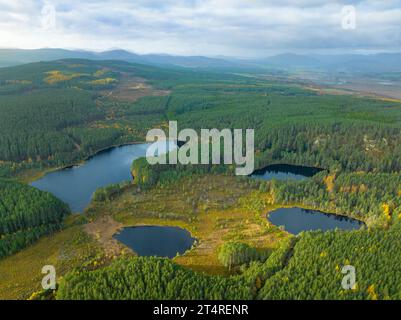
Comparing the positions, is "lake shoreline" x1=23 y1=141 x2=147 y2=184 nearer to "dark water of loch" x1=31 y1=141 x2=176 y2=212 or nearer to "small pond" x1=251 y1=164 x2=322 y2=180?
"dark water of loch" x1=31 y1=141 x2=176 y2=212

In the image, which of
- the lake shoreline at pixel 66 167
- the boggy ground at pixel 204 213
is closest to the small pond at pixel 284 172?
the boggy ground at pixel 204 213

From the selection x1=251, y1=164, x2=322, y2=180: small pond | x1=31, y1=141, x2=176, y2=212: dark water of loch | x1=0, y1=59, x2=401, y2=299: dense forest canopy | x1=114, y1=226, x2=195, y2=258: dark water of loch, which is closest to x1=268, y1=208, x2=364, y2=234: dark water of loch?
x1=0, y1=59, x2=401, y2=299: dense forest canopy

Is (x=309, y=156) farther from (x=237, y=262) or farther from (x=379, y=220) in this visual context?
(x=237, y=262)

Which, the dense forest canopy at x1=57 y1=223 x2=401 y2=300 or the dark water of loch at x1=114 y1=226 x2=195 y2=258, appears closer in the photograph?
the dense forest canopy at x1=57 y1=223 x2=401 y2=300

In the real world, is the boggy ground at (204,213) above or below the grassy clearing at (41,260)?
above

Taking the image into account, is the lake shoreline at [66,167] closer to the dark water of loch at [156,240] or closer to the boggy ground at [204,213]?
the boggy ground at [204,213]

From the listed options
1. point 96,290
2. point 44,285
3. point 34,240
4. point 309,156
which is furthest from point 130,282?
point 309,156
